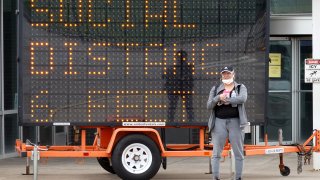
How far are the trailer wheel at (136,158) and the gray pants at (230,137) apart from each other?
1.24 m

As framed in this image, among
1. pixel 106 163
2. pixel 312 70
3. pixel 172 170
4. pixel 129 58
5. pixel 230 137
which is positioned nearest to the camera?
pixel 230 137

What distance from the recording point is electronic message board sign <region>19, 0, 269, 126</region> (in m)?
12.1

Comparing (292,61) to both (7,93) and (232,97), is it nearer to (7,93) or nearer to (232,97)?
(7,93)

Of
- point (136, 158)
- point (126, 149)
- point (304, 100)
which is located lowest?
point (136, 158)

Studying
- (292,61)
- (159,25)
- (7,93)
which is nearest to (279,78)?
(292,61)

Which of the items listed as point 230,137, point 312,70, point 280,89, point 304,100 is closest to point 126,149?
point 230,137

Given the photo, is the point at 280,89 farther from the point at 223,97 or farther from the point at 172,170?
the point at 223,97

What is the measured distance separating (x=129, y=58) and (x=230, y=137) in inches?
82.3

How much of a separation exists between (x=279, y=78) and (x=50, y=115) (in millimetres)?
8278

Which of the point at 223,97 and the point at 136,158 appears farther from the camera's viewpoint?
the point at 136,158

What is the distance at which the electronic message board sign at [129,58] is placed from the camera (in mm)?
12133

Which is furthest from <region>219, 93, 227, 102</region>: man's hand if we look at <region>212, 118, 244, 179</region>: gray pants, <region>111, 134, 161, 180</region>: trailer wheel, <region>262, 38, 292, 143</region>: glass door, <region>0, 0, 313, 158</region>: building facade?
<region>262, 38, 292, 143</region>: glass door

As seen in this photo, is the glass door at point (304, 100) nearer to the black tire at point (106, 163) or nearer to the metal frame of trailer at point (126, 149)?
the metal frame of trailer at point (126, 149)

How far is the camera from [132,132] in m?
12.2
